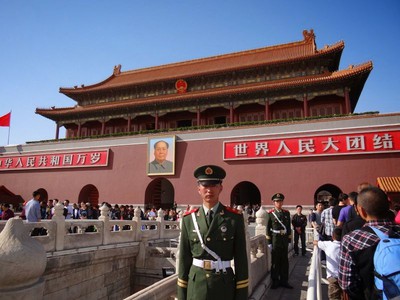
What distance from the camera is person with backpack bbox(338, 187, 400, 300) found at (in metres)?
1.63

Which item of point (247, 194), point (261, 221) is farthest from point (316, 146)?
point (261, 221)

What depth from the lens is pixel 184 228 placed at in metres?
2.48

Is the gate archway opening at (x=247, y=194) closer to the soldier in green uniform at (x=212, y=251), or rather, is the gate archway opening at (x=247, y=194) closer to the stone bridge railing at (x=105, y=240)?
the stone bridge railing at (x=105, y=240)

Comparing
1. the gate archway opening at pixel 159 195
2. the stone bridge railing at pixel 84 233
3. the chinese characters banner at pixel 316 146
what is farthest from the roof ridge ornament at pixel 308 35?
the stone bridge railing at pixel 84 233

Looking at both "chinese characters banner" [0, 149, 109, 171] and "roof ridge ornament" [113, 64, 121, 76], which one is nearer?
"chinese characters banner" [0, 149, 109, 171]

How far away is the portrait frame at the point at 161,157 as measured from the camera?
16.7 meters

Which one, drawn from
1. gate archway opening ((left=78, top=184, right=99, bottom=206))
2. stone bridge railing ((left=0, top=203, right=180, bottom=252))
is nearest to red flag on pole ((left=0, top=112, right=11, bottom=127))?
gate archway opening ((left=78, top=184, right=99, bottom=206))

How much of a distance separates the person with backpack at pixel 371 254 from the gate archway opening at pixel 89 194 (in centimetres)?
1865

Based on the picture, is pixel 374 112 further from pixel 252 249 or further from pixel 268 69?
pixel 252 249

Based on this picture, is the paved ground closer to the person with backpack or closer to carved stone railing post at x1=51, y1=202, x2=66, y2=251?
the person with backpack

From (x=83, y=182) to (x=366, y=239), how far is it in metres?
18.8

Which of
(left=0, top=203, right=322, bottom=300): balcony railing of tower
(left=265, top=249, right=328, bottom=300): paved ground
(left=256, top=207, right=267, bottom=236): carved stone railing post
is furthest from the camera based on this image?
(left=256, top=207, right=267, bottom=236): carved stone railing post

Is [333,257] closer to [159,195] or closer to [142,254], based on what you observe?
[142,254]

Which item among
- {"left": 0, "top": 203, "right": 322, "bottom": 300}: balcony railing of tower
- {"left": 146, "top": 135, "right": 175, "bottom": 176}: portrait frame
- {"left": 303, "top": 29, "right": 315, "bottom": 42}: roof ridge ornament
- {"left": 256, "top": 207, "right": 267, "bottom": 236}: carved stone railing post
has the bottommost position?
{"left": 0, "top": 203, "right": 322, "bottom": 300}: balcony railing of tower
